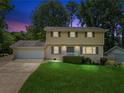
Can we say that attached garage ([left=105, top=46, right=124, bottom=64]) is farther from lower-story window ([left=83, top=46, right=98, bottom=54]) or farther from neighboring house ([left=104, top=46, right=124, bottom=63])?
lower-story window ([left=83, top=46, right=98, bottom=54])

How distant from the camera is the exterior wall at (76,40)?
120ft

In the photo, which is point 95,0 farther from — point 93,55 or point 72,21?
point 93,55

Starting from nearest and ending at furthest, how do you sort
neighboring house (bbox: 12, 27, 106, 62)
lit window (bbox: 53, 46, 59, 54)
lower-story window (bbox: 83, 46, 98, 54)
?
neighboring house (bbox: 12, 27, 106, 62), lit window (bbox: 53, 46, 59, 54), lower-story window (bbox: 83, 46, 98, 54)

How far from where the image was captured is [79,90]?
12125mm

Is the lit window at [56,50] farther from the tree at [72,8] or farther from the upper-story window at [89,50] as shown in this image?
the tree at [72,8]

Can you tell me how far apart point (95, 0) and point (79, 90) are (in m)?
A: 41.4

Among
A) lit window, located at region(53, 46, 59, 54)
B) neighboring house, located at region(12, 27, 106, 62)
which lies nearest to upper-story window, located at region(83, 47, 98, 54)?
neighboring house, located at region(12, 27, 106, 62)

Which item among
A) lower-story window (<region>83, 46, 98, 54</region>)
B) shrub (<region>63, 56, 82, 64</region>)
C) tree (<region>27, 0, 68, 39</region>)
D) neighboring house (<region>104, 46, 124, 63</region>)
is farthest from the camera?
tree (<region>27, 0, 68, 39</region>)

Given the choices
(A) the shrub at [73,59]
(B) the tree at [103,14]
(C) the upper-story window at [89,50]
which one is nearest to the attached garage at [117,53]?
(C) the upper-story window at [89,50]

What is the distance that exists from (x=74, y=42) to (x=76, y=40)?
43 cm

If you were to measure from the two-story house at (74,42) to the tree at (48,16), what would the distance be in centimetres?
1620

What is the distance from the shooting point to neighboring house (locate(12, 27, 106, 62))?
3650 cm

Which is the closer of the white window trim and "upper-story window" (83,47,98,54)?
the white window trim

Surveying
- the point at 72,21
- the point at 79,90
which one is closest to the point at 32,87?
the point at 79,90
